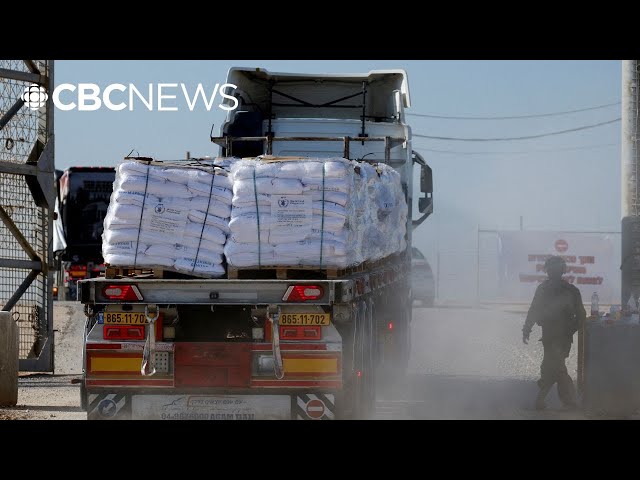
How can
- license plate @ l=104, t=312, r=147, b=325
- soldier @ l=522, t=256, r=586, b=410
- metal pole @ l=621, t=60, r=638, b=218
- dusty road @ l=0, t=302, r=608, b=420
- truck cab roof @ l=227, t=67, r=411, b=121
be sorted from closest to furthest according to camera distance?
license plate @ l=104, t=312, r=147, b=325, dusty road @ l=0, t=302, r=608, b=420, soldier @ l=522, t=256, r=586, b=410, truck cab roof @ l=227, t=67, r=411, b=121, metal pole @ l=621, t=60, r=638, b=218

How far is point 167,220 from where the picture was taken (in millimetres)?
10727

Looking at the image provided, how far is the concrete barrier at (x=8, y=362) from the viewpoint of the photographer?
46.4ft

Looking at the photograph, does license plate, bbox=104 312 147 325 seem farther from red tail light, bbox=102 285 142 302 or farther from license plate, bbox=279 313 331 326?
license plate, bbox=279 313 331 326

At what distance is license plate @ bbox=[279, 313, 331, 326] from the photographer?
1054 centimetres

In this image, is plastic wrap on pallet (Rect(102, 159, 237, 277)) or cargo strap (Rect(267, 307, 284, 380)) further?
plastic wrap on pallet (Rect(102, 159, 237, 277))

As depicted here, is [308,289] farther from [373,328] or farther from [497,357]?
[497,357]

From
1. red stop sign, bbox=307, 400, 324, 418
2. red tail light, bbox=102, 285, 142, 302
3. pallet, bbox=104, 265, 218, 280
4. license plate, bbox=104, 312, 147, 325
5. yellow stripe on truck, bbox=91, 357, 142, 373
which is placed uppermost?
pallet, bbox=104, 265, 218, 280

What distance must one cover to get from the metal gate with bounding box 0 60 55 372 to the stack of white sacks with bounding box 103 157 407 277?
7.10 m

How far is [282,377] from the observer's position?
1048 cm

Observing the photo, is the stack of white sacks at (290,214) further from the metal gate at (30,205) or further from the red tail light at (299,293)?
the metal gate at (30,205)

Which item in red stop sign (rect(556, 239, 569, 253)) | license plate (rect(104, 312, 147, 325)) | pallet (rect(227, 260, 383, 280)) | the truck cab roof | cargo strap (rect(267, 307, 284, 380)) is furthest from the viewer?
red stop sign (rect(556, 239, 569, 253))

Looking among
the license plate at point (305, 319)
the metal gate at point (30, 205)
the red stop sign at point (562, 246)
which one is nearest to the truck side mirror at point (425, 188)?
the metal gate at point (30, 205)

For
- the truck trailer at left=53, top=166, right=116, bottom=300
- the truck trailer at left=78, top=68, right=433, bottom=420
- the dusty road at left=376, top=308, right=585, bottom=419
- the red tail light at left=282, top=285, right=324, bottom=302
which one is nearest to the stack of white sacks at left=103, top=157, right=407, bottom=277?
the truck trailer at left=78, top=68, right=433, bottom=420
